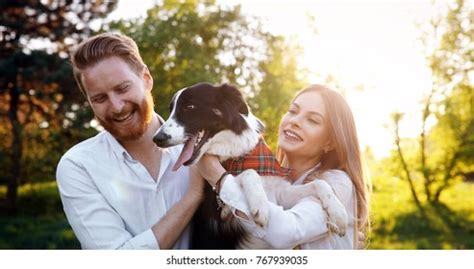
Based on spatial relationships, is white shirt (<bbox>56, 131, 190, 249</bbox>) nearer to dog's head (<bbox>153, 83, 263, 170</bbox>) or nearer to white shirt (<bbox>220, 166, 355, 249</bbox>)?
dog's head (<bbox>153, 83, 263, 170</bbox>)

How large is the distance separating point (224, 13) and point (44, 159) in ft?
8.24

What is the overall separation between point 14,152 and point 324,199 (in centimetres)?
404

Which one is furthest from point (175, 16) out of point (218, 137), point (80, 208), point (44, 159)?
point (44, 159)

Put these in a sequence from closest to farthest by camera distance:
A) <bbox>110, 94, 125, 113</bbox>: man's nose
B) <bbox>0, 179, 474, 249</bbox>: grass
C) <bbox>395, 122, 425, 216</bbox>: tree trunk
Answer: <bbox>110, 94, 125, 113</bbox>: man's nose, <bbox>395, 122, 425, 216</bbox>: tree trunk, <bbox>0, 179, 474, 249</bbox>: grass

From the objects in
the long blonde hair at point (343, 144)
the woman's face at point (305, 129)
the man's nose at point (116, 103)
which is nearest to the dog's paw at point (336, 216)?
the long blonde hair at point (343, 144)

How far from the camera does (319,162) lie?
2570 millimetres

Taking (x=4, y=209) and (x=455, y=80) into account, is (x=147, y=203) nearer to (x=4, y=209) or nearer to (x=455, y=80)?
(x=455, y=80)

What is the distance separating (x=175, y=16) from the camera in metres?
3.83

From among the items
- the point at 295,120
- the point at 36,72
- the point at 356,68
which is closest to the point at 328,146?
the point at 295,120

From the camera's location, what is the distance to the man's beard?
8.14ft

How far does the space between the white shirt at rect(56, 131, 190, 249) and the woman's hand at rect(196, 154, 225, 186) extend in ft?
0.40

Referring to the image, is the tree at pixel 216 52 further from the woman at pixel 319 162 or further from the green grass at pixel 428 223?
the green grass at pixel 428 223

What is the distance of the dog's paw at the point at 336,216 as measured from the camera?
7.55ft

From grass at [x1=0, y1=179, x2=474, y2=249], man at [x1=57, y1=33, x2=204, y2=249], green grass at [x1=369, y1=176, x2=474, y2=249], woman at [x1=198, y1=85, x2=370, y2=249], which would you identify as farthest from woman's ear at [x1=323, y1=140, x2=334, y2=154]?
green grass at [x1=369, y1=176, x2=474, y2=249]
